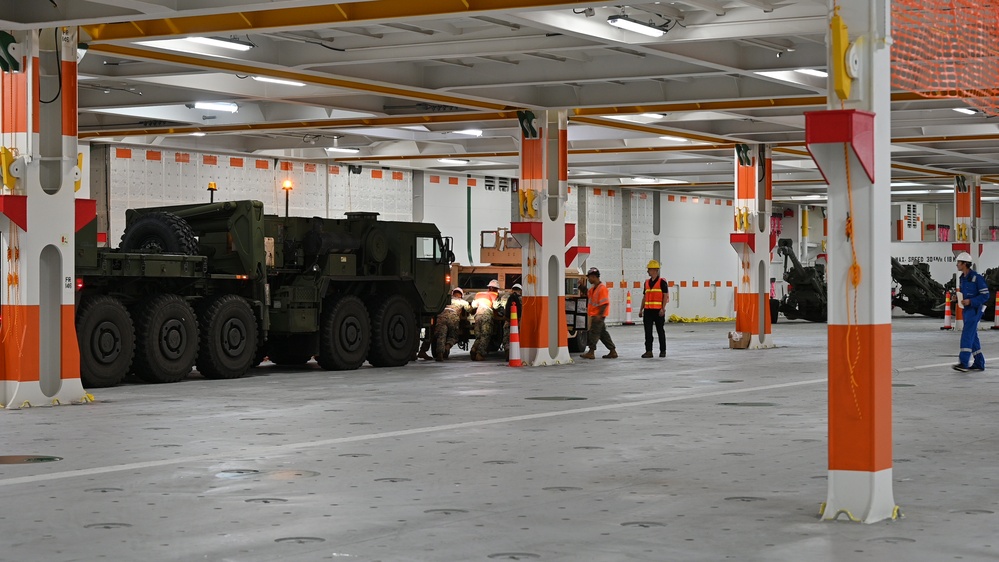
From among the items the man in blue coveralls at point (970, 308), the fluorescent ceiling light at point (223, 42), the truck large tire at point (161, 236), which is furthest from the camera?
the truck large tire at point (161, 236)

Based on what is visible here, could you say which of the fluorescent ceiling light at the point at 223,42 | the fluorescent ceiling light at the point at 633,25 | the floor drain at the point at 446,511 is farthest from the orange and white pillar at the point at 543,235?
the floor drain at the point at 446,511

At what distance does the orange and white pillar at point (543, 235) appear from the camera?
22172 mm

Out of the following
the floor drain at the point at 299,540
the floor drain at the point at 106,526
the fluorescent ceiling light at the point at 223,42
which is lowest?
the floor drain at the point at 106,526

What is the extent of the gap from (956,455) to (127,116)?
Result: 17948mm

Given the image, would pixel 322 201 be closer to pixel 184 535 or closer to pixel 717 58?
pixel 717 58

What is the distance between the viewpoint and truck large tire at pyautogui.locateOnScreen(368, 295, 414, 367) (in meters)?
21.8

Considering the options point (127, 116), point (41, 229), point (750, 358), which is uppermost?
point (127, 116)

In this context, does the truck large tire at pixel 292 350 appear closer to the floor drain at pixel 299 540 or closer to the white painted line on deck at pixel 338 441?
the white painted line on deck at pixel 338 441

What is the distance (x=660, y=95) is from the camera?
22094 mm

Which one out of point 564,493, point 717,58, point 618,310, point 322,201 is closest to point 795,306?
point 618,310

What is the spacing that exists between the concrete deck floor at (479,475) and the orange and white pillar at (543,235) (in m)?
4.83

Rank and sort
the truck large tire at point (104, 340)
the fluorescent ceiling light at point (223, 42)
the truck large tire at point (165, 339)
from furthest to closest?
1. the truck large tire at point (165, 339)
2. the fluorescent ceiling light at point (223, 42)
3. the truck large tire at point (104, 340)

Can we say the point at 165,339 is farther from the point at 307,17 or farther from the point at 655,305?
the point at 655,305

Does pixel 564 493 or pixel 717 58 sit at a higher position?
pixel 717 58
